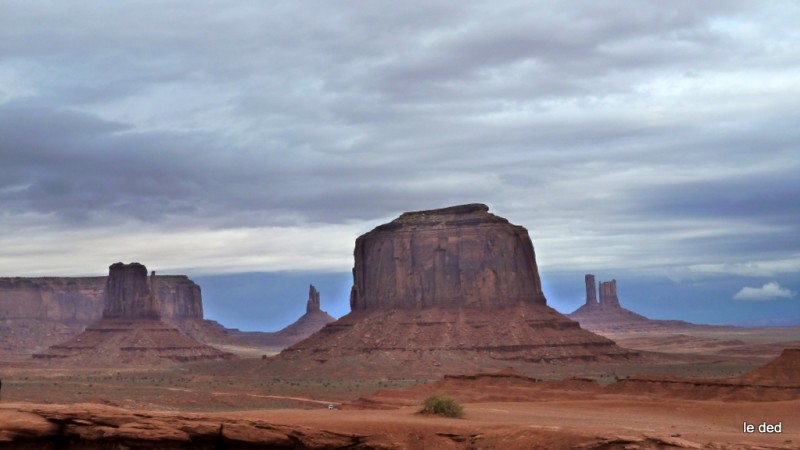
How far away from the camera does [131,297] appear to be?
176m

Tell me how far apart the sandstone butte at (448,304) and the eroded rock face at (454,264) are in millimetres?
115

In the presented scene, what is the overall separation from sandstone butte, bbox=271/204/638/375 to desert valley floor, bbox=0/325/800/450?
9127 mm

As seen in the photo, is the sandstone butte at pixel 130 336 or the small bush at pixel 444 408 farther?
the sandstone butte at pixel 130 336

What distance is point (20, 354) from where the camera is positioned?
192m

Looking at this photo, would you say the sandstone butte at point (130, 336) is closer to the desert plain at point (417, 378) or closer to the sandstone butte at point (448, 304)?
the desert plain at point (417, 378)

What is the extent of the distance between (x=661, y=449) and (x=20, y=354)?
6938 inches

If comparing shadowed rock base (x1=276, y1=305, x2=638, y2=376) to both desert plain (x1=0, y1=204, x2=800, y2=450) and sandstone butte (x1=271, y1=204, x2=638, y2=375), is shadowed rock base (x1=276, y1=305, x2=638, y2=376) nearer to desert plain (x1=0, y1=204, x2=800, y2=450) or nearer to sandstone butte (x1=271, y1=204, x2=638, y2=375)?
sandstone butte (x1=271, y1=204, x2=638, y2=375)

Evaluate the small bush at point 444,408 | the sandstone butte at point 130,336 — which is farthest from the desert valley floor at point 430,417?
the sandstone butte at point 130,336

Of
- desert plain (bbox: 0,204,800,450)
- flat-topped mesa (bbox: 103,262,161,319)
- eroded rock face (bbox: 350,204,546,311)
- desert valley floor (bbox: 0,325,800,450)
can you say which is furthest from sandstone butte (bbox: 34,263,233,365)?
desert valley floor (bbox: 0,325,800,450)

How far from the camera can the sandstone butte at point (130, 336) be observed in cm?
16000

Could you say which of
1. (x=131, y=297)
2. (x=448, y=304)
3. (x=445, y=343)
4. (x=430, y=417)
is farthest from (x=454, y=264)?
(x=430, y=417)

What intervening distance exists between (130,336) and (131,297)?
9112 mm

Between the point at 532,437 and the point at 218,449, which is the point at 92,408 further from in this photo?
the point at 532,437

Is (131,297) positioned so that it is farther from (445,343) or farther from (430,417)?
(430,417)
